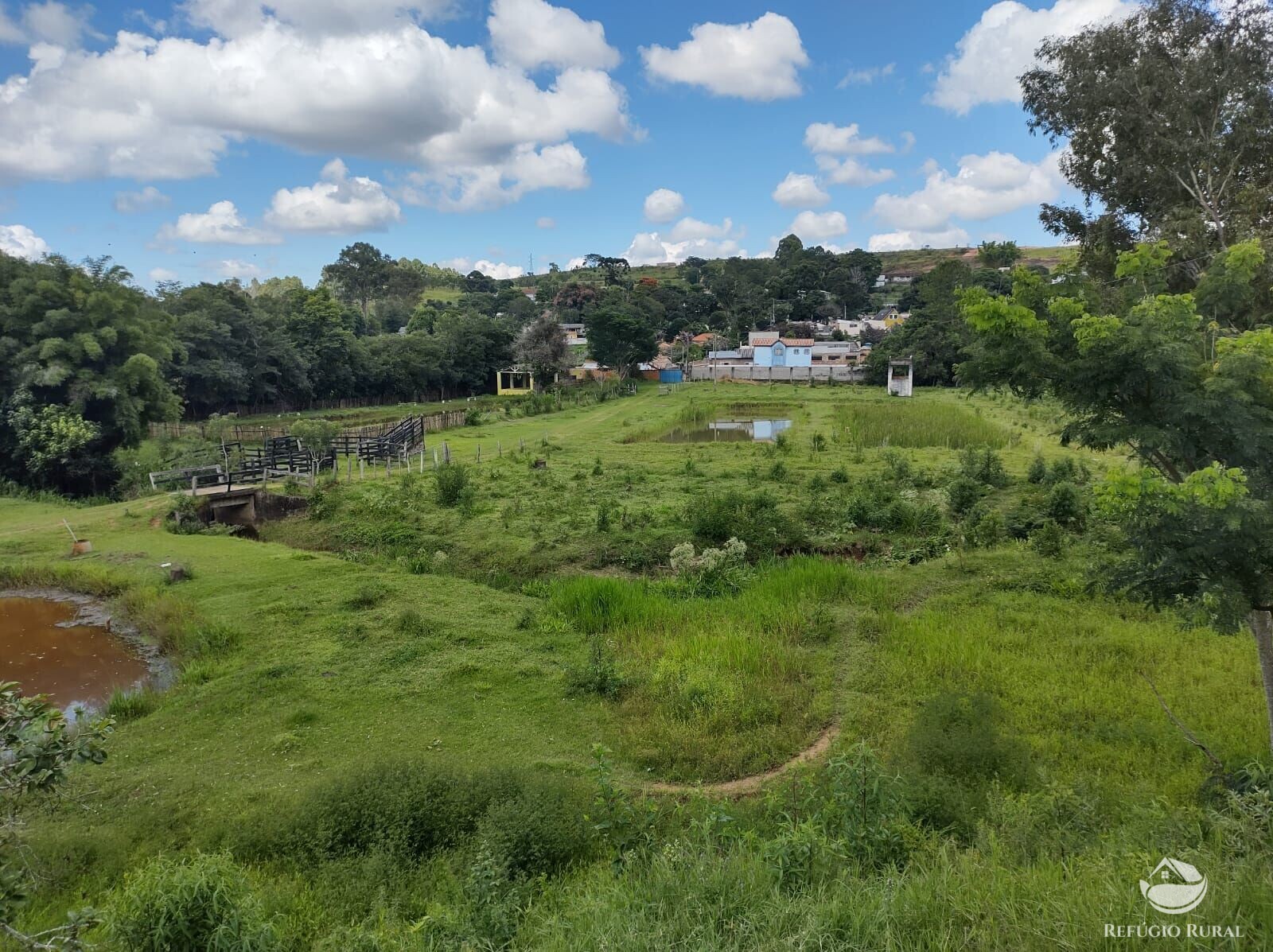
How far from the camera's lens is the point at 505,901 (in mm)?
4496

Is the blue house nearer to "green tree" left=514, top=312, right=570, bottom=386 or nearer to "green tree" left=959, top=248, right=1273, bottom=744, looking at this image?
"green tree" left=514, top=312, right=570, bottom=386

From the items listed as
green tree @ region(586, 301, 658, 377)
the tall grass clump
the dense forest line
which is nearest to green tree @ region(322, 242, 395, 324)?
the dense forest line

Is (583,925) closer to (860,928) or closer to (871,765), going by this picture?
(860,928)

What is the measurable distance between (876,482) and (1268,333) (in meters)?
13.8

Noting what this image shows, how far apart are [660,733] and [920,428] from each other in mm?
24880

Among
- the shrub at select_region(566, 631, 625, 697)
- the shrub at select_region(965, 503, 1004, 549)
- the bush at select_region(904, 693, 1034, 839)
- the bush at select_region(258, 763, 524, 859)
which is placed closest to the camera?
the bush at select_region(904, 693, 1034, 839)

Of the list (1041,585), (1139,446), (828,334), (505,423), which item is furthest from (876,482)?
(828,334)

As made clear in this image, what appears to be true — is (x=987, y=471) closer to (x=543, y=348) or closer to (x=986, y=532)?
(x=986, y=532)

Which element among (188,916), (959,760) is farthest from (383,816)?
(959,760)

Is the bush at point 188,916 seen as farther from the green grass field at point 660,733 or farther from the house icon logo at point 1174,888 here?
the house icon logo at point 1174,888

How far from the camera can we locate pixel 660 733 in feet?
24.9

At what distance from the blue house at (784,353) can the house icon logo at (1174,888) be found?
6124 cm

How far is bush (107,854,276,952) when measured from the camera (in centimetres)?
393

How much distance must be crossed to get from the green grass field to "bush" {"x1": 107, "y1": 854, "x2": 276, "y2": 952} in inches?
5.1
